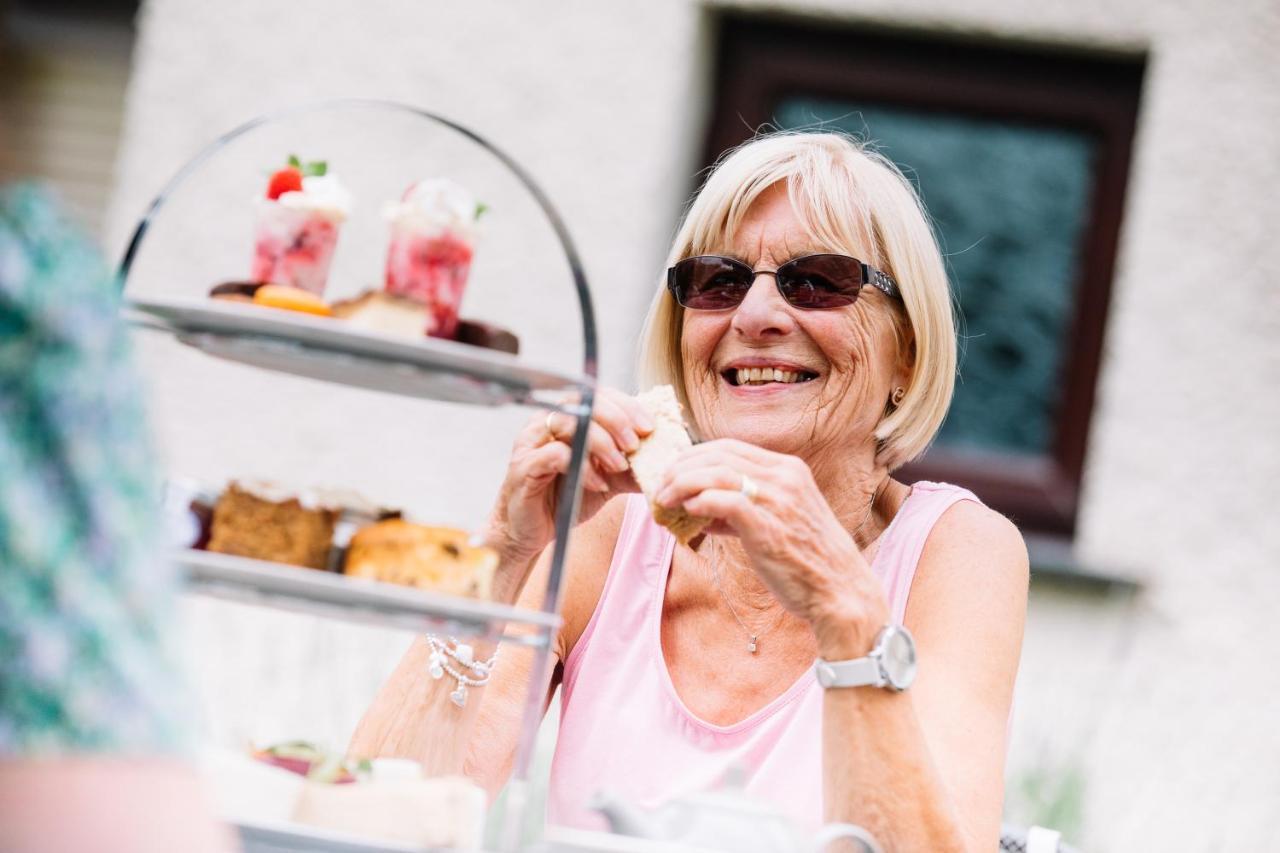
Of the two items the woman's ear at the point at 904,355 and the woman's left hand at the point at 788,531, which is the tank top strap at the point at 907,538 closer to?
the woman's ear at the point at 904,355

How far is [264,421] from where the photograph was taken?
464cm

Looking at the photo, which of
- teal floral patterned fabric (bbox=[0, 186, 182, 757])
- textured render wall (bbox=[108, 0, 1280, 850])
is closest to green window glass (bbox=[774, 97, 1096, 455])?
textured render wall (bbox=[108, 0, 1280, 850])

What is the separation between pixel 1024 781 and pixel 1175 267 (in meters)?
1.55

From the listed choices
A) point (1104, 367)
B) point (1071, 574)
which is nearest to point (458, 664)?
point (1071, 574)

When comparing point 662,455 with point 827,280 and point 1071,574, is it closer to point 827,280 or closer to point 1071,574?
point 827,280

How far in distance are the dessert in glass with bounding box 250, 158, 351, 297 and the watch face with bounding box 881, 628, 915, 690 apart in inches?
32.6

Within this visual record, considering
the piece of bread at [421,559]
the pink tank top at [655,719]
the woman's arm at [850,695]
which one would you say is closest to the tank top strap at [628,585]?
Answer: the pink tank top at [655,719]

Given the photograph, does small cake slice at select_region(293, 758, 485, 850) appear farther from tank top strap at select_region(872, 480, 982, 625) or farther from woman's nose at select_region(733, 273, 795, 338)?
woman's nose at select_region(733, 273, 795, 338)

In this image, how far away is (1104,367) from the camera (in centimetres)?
440

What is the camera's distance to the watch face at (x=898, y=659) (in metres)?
1.89

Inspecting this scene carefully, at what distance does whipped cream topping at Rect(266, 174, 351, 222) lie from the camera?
1744mm

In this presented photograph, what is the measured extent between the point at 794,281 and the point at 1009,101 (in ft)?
7.82

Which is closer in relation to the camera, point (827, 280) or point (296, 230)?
point (296, 230)

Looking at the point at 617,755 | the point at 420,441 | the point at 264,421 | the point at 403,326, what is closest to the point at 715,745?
the point at 617,755
